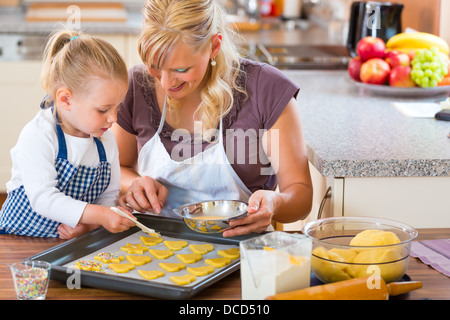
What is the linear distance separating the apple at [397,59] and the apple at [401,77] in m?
0.02

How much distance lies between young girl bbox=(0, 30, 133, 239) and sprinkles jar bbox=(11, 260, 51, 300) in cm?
29

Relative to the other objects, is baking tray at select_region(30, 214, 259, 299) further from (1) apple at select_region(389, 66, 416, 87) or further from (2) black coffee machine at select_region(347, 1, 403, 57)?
(2) black coffee machine at select_region(347, 1, 403, 57)

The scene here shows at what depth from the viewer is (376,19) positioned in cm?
264

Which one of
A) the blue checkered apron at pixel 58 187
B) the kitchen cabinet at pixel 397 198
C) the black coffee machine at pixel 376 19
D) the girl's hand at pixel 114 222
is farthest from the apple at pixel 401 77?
the girl's hand at pixel 114 222

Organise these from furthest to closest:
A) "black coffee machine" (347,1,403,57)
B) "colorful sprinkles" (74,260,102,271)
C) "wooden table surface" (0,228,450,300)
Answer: "black coffee machine" (347,1,403,57) → "colorful sprinkles" (74,260,102,271) → "wooden table surface" (0,228,450,300)

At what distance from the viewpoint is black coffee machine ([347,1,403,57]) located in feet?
8.67

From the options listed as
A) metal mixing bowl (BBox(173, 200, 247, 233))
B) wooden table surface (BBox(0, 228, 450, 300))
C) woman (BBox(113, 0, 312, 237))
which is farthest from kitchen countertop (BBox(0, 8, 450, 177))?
wooden table surface (BBox(0, 228, 450, 300))

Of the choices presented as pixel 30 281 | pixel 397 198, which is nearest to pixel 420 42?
pixel 397 198

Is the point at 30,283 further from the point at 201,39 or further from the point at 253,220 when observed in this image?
the point at 201,39

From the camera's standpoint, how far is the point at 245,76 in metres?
1.71

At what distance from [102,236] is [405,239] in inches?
23.1

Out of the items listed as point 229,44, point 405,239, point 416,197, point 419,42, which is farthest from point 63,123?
point 419,42

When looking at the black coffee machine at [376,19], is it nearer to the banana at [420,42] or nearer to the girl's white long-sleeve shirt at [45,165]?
the banana at [420,42]
